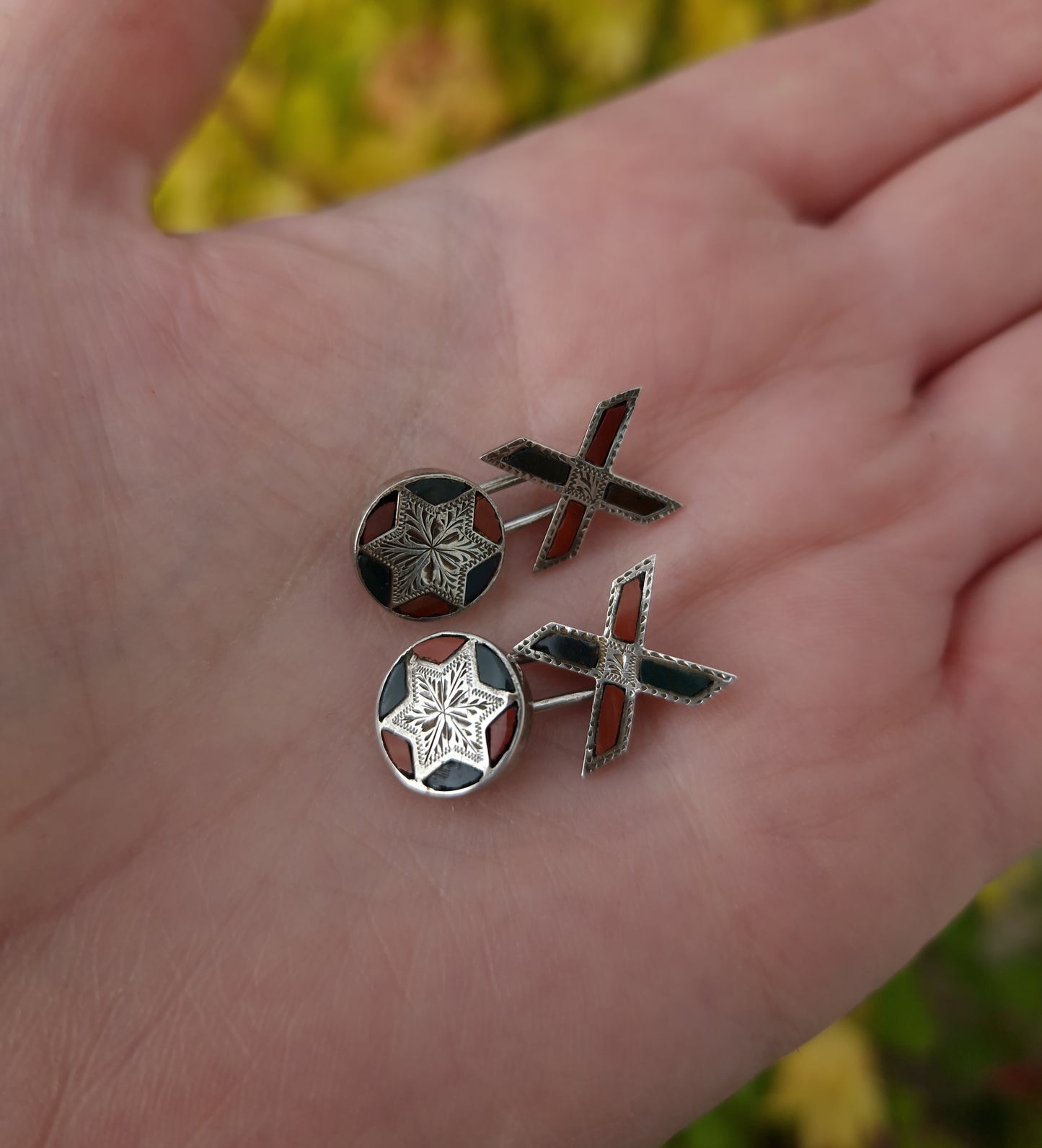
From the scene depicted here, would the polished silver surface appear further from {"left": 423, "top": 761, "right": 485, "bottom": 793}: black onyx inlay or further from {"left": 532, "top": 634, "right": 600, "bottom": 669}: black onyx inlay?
{"left": 423, "top": 761, "right": 485, "bottom": 793}: black onyx inlay

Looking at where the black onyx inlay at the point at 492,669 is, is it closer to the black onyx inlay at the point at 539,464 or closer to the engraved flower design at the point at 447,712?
the engraved flower design at the point at 447,712

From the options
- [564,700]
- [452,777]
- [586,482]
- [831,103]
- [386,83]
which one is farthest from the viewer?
[386,83]

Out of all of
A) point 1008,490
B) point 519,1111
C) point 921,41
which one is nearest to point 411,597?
point 519,1111

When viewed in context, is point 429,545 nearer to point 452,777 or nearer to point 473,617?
point 473,617

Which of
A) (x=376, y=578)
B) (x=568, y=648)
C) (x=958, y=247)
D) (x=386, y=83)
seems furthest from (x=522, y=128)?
(x=568, y=648)

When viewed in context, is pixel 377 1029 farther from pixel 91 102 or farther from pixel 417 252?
pixel 91 102

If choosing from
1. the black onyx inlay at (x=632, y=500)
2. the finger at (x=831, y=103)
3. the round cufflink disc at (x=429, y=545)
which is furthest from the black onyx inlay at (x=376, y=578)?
the finger at (x=831, y=103)
